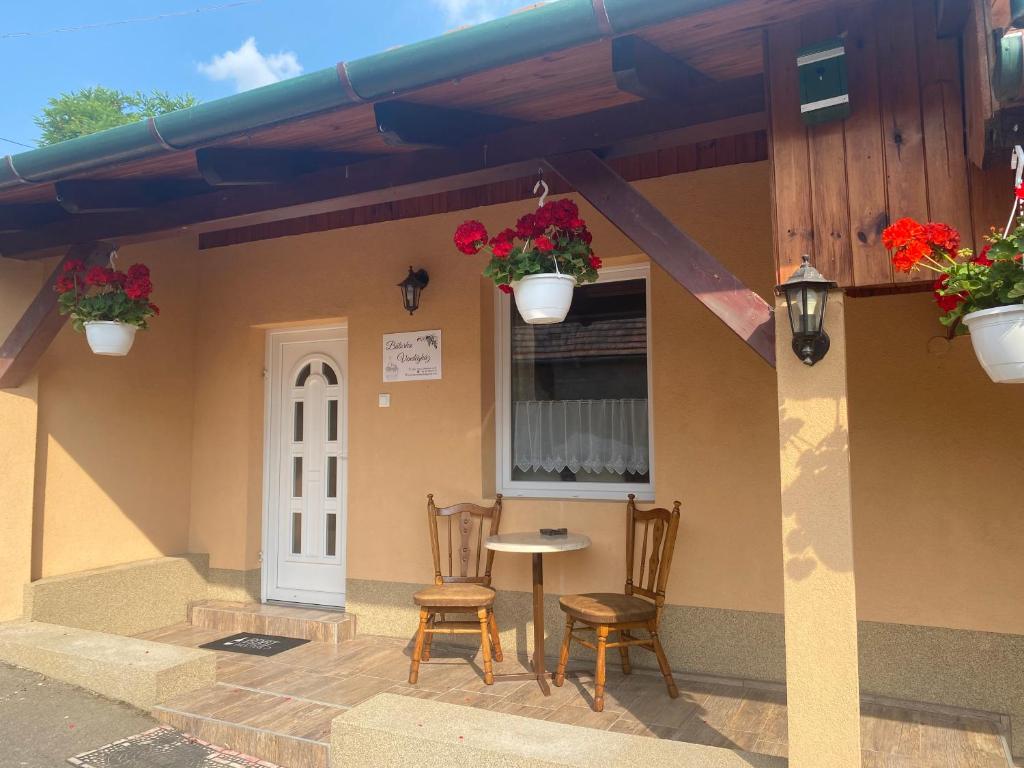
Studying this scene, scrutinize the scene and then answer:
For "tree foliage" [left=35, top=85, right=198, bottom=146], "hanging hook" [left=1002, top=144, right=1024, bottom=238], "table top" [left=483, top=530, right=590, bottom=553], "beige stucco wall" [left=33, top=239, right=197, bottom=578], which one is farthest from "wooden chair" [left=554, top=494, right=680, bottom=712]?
"tree foliage" [left=35, top=85, right=198, bottom=146]

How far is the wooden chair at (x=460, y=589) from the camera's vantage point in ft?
12.5

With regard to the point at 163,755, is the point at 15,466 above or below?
above

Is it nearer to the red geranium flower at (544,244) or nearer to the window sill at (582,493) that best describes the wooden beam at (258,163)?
the red geranium flower at (544,244)

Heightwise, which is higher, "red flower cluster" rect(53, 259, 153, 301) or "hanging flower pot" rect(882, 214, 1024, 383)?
"red flower cluster" rect(53, 259, 153, 301)

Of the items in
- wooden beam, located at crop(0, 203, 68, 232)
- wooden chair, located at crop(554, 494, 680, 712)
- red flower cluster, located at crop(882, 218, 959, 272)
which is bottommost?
wooden chair, located at crop(554, 494, 680, 712)

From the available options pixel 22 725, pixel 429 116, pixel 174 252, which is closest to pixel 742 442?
pixel 429 116

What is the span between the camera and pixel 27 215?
428 cm

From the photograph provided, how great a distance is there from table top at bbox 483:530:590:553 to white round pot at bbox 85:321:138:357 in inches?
93.2

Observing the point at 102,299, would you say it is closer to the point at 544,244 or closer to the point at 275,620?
the point at 275,620

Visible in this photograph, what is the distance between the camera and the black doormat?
4.47 metres

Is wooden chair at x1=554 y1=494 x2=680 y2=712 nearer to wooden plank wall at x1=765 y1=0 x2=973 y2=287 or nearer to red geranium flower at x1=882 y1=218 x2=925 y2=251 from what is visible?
wooden plank wall at x1=765 y1=0 x2=973 y2=287

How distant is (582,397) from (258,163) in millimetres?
2142

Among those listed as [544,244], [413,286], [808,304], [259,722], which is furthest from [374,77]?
[259,722]

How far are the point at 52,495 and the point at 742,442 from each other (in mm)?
4136
